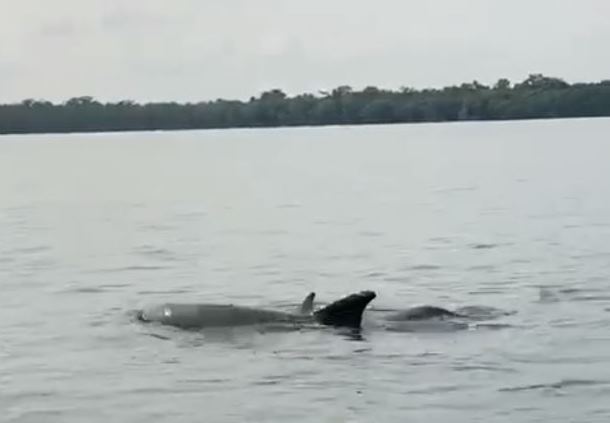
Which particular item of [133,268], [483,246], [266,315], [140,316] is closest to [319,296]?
[140,316]

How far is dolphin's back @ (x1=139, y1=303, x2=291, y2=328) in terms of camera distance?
25609 millimetres

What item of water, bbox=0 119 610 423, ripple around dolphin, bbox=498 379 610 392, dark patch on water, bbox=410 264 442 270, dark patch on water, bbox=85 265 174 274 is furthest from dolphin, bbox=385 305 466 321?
dark patch on water, bbox=85 265 174 274

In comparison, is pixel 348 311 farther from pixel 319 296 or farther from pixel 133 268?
pixel 133 268

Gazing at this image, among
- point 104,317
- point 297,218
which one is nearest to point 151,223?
point 297,218

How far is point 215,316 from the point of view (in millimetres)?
25766

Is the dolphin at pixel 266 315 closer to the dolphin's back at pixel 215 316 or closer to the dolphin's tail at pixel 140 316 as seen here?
the dolphin's back at pixel 215 316

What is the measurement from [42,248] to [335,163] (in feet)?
277

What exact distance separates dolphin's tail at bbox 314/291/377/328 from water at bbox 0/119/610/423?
0.57m

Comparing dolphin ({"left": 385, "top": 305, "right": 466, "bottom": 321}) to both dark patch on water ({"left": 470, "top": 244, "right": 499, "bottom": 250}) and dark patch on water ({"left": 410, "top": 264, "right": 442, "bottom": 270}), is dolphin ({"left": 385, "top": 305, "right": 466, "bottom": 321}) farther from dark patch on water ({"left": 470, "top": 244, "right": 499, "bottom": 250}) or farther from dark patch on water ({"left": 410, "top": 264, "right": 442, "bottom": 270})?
dark patch on water ({"left": 470, "top": 244, "right": 499, "bottom": 250})

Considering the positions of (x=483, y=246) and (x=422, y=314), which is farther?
(x=483, y=246)

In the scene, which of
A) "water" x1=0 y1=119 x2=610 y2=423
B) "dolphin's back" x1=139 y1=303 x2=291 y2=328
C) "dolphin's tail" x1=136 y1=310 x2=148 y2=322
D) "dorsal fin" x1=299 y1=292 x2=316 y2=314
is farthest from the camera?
"dolphin's tail" x1=136 y1=310 x2=148 y2=322

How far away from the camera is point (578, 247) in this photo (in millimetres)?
41781

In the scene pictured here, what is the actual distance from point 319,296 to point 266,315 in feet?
20.1

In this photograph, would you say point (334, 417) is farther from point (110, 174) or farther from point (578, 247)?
point (110, 174)
